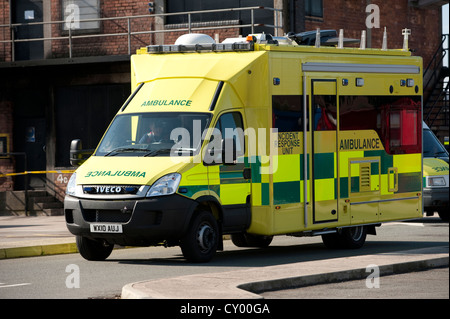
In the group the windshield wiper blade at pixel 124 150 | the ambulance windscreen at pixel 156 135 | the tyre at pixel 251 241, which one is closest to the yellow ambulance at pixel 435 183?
the tyre at pixel 251 241

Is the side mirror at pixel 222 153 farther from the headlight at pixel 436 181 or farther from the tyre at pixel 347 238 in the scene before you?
the headlight at pixel 436 181

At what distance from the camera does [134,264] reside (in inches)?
555

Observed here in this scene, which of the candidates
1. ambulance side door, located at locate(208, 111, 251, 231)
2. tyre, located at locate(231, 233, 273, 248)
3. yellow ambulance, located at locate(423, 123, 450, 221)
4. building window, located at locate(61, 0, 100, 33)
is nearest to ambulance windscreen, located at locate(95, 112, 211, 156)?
ambulance side door, located at locate(208, 111, 251, 231)

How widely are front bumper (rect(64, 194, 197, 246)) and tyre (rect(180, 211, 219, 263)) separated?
18 centimetres

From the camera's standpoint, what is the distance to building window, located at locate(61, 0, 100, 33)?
2805 cm

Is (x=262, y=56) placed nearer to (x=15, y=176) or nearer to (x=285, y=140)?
(x=285, y=140)

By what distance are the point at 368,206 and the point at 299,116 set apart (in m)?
2.21

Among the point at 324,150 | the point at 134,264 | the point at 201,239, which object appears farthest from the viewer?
the point at 324,150

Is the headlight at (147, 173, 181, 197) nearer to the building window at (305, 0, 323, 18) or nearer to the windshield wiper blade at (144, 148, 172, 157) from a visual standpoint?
the windshield wiper blade at (144, 148, 172, 157)

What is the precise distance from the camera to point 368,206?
53.6 feet

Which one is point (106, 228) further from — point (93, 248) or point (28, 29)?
point (28, 29)

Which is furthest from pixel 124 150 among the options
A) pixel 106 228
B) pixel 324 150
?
pixel 324 150

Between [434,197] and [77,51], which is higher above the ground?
[77,51]

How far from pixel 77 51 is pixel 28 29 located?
181cm
